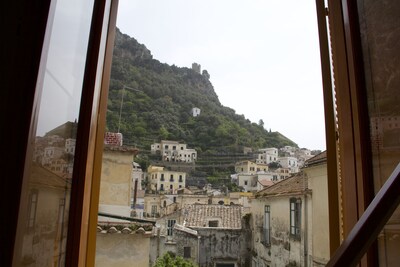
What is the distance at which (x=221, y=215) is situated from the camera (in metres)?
12.8

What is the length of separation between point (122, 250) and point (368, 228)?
5.05 metres

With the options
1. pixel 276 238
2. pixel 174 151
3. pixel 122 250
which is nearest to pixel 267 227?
pixel 276 238

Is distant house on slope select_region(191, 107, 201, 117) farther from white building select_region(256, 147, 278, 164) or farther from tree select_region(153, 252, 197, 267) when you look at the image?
tree select_region(153, 252, 197, 267)

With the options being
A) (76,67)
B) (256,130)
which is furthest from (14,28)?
(256,130)

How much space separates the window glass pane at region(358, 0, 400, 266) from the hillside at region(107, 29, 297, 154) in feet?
40.7

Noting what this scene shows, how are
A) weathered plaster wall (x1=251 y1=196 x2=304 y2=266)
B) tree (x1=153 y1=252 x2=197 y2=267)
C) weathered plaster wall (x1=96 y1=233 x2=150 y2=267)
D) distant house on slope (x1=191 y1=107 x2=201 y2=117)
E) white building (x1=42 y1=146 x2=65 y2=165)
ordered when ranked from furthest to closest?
distant house on slope (x1=191 y1=107 x2=201 y2=117) < tree (x1=153 y1=252 x2=197 y2=267) < weathered plaster wall (x1=251 y1=196 x2=304 y2=266) < weathered plaster wall (x1=96 y1=233 x2=150 y2=267) < white building (x1=42 y1=146 x2=65 y2=165)

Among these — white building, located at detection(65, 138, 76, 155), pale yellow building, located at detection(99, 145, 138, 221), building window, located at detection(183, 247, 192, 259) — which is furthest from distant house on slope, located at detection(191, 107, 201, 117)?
white building, located at detection(65, 138, 76, 155)

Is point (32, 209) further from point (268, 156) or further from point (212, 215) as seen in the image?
point (268, 156)

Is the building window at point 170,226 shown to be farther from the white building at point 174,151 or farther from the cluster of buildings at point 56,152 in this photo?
the cluster of buildings at point 56,152

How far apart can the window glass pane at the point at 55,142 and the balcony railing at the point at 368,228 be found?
2.03ft

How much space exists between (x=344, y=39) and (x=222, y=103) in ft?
63.9

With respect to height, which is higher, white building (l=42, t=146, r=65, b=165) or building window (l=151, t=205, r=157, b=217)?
white building (l=42, t=146, r=65, b=165)

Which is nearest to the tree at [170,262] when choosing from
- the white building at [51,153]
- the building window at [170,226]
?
the building window at [170,226]

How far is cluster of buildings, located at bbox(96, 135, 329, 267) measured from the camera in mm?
5922
